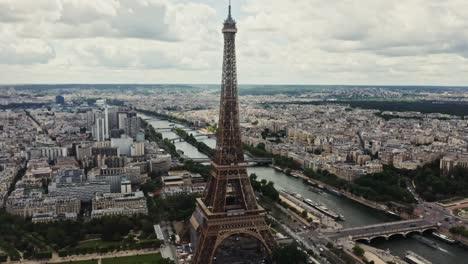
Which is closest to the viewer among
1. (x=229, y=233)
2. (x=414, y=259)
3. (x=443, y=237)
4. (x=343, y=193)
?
(x=229, y=233)

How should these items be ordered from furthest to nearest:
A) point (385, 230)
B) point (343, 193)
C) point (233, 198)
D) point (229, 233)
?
point (343, 193) → point (385, 230) → point (233, 198) → point (229, 233)

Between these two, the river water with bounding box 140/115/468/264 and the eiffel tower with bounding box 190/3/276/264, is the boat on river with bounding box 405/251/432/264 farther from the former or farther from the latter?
the eiffel tower with bounding box 190/3/276/264

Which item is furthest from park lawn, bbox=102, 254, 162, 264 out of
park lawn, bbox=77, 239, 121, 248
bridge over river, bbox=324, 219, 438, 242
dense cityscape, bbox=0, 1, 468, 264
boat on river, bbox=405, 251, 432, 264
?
boat on river, bbox=405, 251, 432, 264

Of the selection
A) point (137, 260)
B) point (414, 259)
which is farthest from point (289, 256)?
point (137, 260)

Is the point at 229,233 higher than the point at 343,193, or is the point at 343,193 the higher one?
the point at 229,233

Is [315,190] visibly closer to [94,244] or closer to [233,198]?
[233,198]

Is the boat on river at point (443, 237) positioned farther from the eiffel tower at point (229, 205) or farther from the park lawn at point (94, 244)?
the park lawn at point (94, 244)

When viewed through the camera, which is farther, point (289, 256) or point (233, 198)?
point (233, 198)

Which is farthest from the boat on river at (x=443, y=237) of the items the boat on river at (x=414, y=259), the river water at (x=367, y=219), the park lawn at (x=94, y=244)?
the park lawn at (x=94, y=244)
